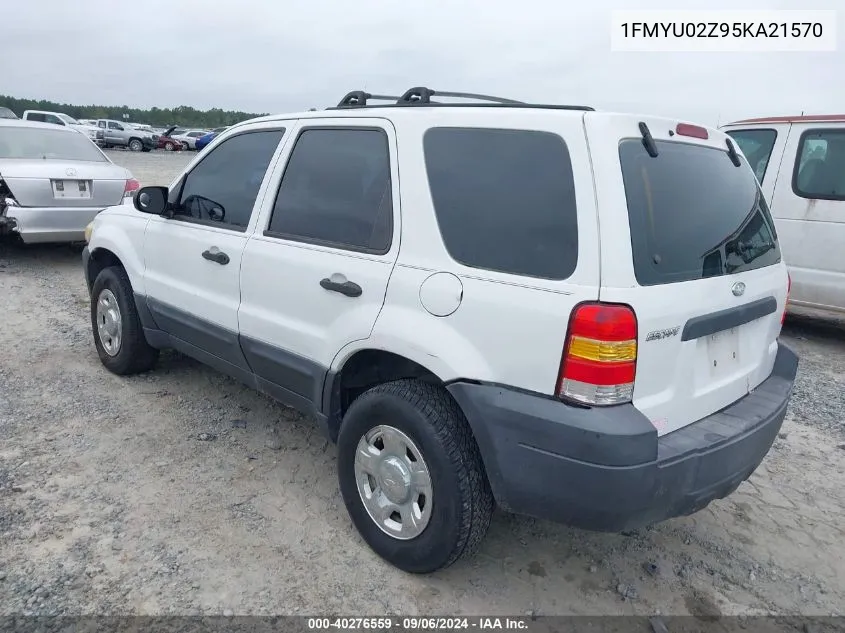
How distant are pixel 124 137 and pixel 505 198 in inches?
1511

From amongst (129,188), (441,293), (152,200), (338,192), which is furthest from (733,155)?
(129,188)

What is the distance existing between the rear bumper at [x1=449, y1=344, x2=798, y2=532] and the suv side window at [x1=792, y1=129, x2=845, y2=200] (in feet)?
14.6

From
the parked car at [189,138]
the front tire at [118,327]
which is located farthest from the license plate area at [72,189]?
the parked car at [189,138]

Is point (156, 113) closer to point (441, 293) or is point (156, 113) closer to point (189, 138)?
point (189, 138)

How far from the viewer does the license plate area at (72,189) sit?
284 inches

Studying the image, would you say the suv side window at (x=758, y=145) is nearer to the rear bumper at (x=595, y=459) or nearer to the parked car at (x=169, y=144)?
the rear bumper at (x=595, y=459)

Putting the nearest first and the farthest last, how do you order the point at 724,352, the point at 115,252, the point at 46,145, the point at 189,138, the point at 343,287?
the point at 724,352
the point at 343,287
the point at 115,252
the point at 46,145
the point at 189,138

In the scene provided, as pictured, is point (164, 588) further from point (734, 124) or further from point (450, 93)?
point (734, 124)

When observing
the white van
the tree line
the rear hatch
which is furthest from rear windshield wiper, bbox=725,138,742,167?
the tree line

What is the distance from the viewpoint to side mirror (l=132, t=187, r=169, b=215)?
3.73 m

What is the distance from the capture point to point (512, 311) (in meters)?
2.16

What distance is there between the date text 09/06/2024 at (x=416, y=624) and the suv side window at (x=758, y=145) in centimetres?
536

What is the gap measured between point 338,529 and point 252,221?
1.58m

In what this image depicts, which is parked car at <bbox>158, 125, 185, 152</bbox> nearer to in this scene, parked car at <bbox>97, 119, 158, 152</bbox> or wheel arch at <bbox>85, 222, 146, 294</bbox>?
parked car at <bbox>97, 119, 158, 152</bbox>
